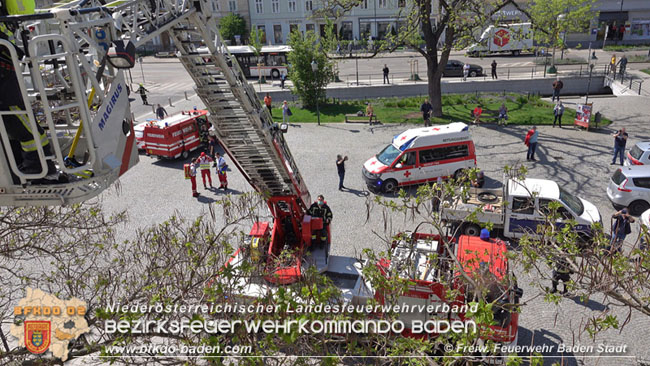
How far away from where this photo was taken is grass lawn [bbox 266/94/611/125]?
24.9m

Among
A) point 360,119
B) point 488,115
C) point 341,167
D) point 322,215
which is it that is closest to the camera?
point 322,215

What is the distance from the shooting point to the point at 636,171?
562 inches

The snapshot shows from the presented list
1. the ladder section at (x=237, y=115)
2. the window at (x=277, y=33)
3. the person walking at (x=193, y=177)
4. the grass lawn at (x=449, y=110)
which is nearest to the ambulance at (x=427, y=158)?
the person walking at (x=193, y=177)

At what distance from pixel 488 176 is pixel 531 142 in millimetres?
2432

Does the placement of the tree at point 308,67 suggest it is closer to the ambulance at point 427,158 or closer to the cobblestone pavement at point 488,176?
the cobblestone pavement at point 488,176

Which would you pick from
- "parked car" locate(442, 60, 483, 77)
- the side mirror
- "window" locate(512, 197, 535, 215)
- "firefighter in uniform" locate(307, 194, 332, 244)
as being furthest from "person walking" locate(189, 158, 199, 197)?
"parked car" locate(442, 60, 483, 77)

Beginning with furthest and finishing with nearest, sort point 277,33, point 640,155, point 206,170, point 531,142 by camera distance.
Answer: point 277,33
point 531,142
point 206,170
point 640,155

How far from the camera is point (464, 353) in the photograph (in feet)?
15.7

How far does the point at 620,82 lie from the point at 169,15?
32369 mm

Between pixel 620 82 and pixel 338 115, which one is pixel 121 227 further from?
pixel 620 82

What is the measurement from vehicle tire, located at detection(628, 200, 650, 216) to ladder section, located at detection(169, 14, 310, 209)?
1054cm

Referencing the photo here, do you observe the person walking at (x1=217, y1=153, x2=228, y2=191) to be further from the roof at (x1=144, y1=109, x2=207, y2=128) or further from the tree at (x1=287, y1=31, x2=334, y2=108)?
the tree at (x1=287, y1=31, x2=334, y2=108)

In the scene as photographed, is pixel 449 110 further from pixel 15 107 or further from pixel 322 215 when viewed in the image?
pixel 15 107

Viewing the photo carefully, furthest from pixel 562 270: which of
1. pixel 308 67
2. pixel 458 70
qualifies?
pixel 458 70
